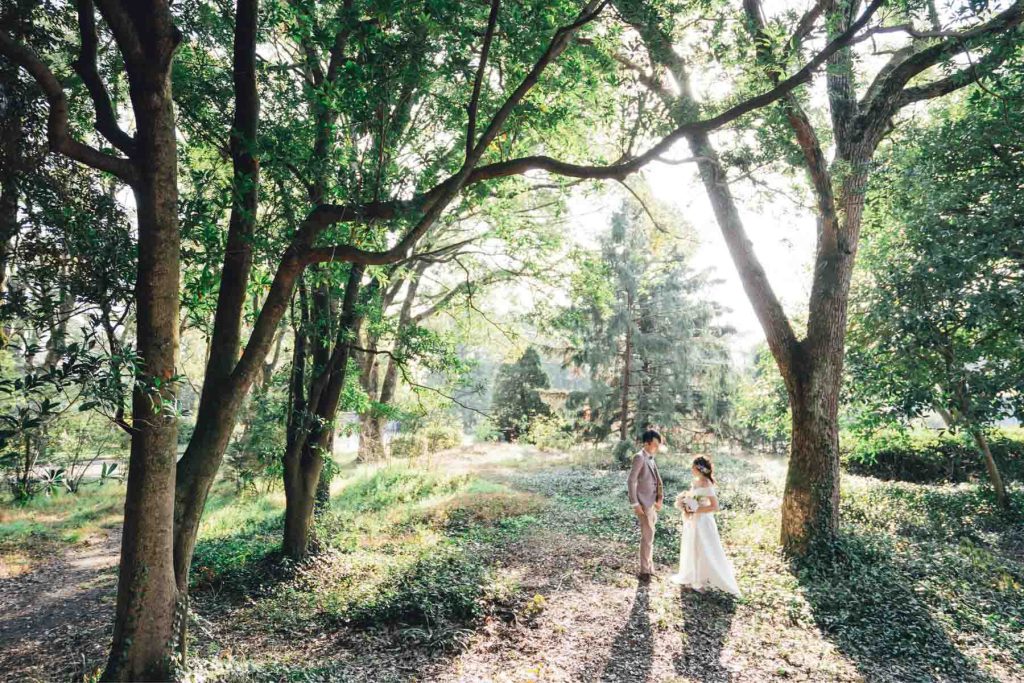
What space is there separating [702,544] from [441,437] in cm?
1586

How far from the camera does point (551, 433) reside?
2091cm

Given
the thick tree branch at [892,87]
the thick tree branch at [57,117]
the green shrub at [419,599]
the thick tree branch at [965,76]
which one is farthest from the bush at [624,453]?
the thick tree branch at [57,117]

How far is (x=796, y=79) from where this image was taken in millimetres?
5043

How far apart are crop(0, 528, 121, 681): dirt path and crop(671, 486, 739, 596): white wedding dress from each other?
6.83m

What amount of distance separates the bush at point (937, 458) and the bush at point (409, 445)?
43.3 feet

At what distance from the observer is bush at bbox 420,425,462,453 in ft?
63.8

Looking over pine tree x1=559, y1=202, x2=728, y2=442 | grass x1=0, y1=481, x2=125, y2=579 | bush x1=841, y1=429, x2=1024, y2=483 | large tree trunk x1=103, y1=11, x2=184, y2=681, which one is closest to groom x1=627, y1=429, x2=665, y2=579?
large tree trunk x1=103, y1=11, x2=184, y2=681

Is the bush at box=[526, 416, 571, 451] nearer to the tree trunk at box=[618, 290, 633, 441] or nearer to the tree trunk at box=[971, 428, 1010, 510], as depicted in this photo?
the tree trunk at box=[618, 290, 633, 441]

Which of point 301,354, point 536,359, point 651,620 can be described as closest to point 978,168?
point 651,620

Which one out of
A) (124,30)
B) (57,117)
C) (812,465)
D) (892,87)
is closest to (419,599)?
(57,117)

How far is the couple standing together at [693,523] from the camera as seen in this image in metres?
7.00

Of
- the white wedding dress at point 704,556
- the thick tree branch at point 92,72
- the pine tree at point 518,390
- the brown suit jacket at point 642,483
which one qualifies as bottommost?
the white wedding dress at point 704,556

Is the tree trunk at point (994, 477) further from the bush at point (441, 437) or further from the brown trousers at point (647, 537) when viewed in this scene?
the bush at point (441, 437)

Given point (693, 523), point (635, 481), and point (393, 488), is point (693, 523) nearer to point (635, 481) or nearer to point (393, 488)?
point (635, 481)
